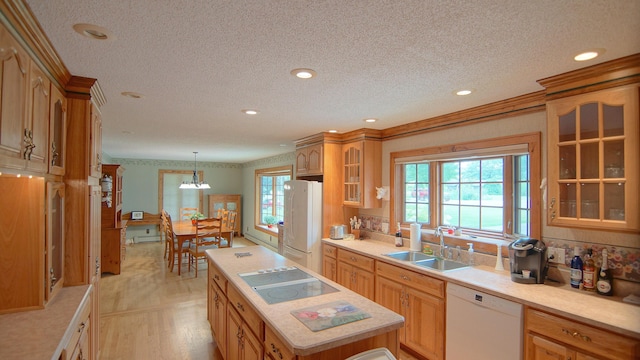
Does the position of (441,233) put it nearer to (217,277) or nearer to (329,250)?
(329,250)

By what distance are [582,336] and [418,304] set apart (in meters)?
1.24

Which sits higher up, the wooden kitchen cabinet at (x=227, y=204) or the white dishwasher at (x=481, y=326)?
the wooden kitchen cabinet at (x=227, y=204)

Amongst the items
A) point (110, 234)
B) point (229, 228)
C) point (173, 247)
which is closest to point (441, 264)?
point (229, 228)

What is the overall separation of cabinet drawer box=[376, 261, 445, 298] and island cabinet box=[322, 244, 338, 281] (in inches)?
31.9

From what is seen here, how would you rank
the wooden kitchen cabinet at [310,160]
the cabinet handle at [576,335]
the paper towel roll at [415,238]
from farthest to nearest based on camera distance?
the wooden kitchen cabinet at [310,160] < the paper towel roll at [415,238] < the cabinet handle at [576,335]

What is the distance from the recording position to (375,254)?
3377 millimetres

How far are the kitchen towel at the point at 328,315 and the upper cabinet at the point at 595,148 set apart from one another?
1.52 meters

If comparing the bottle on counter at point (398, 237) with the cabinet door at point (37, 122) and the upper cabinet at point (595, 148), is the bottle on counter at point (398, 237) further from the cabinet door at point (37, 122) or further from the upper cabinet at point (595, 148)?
the cabinet door at point (37, 122)

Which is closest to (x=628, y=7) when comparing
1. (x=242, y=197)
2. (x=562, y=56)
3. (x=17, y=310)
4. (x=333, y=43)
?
(x=562, y=56)

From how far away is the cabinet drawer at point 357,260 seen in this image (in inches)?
135

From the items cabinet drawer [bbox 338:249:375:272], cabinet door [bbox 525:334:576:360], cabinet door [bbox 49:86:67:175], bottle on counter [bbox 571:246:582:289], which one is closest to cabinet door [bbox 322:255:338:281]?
A: cabinet drawer [bbox 338:249:375:272]

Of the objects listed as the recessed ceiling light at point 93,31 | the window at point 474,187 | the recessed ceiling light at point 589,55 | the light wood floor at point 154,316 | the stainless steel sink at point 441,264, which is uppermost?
the recessed ceiling light at point 93,31

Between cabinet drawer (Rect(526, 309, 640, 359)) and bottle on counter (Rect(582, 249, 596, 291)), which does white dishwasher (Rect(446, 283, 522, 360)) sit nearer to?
cabinet drawer (Rect(526, 309, 640, 359))

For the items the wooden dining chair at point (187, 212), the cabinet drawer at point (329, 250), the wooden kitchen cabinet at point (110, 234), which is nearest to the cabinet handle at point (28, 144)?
the cabinet drawer at point (329, 250)
